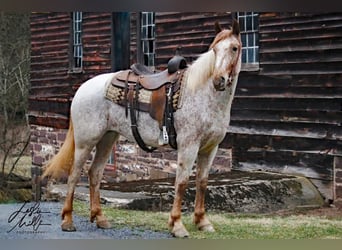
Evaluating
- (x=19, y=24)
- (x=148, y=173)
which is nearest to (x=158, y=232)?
(x=148, y=173)

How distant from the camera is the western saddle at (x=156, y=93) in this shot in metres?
3.52

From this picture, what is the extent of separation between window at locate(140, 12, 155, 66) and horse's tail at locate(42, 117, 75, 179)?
615 mm

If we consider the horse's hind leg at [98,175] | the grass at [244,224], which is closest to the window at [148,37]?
the horse's hind leg at [98,175]

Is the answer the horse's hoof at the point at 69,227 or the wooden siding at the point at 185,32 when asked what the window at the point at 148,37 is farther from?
the horse's hoof at the point at 69,227

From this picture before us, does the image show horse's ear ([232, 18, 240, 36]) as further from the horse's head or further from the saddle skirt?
the saddle skirt

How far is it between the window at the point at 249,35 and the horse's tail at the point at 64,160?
1025 mm

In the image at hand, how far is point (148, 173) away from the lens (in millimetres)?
3992

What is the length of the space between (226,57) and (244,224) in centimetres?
89

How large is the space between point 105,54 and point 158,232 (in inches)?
41.6

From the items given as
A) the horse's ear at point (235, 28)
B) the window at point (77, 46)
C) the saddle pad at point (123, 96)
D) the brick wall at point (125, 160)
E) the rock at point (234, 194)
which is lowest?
the rock at point (234, 194)

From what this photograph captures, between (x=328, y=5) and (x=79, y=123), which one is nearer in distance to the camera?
(x=79, y=123)

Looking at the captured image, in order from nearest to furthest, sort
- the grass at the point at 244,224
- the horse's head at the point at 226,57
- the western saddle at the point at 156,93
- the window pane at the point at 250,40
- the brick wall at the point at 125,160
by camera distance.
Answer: the horse's head at the point at 226,57 → the western saddle at the point at 156,93 → the grass at the point at 244,224 → the brick wall at the point at 125,160 → the window pane at the point at 250,40

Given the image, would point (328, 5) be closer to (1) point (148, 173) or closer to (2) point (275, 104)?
(2) point (275, 104)

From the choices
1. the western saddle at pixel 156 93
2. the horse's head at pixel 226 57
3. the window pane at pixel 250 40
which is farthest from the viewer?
the window pane at pixel 250 40
